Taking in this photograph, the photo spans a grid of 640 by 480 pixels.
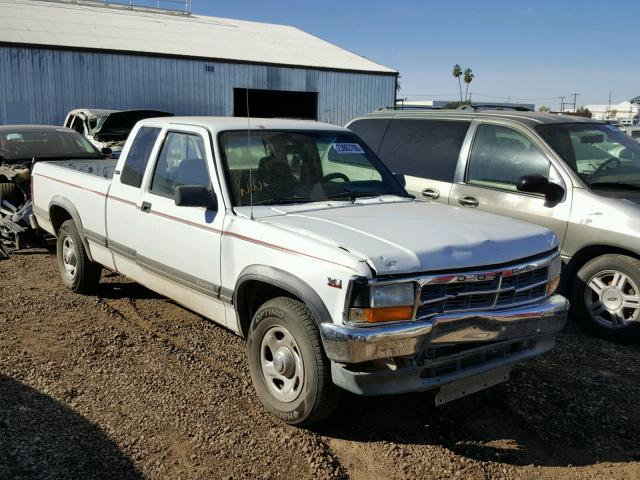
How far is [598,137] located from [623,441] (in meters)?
3.46

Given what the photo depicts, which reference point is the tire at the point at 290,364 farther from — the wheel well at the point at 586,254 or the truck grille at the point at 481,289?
the wheel well at the point at 586,254

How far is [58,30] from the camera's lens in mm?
23891

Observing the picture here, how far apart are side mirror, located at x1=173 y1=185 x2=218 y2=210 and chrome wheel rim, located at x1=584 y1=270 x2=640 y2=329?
3.37m

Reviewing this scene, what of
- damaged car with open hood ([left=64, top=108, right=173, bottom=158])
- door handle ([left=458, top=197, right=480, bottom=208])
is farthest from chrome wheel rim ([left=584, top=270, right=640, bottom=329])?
damaged car with open hood ([left=64, top=108, right=173, bottom=158])

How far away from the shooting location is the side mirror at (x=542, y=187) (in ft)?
17.9

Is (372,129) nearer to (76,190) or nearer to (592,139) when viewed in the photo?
(592,139)

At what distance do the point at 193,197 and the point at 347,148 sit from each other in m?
1.53

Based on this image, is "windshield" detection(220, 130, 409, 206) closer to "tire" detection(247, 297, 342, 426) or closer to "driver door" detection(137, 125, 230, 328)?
"driver door" detection(137, 125, 230, 328)

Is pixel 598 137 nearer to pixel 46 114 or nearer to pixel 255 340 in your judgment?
pixel 255 340

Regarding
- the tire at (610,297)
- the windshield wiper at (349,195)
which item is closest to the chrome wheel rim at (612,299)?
the tire at (610,297)

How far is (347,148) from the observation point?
5.08 meters

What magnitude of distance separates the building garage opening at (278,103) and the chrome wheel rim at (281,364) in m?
23.7

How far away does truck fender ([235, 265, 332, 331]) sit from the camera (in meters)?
3.30

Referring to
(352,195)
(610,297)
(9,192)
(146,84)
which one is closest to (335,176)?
(352,195)
